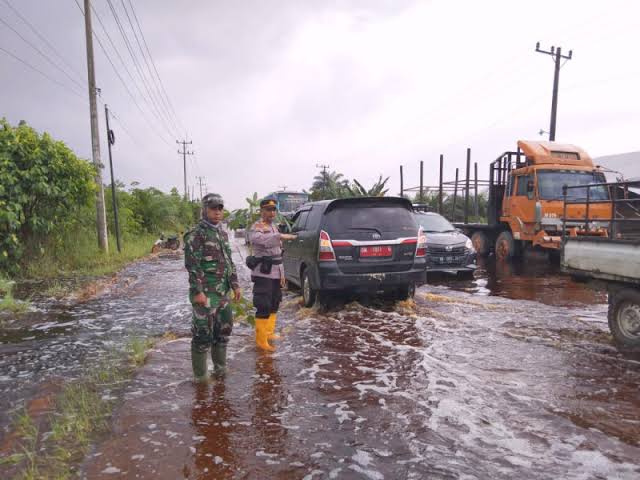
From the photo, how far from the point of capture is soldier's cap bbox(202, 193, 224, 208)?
4355 millimetres

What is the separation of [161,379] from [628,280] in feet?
16.8

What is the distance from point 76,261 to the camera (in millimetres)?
13273

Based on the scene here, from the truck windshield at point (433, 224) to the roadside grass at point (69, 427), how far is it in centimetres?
843

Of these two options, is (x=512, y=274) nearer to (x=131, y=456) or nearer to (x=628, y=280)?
(x=628, y=280)

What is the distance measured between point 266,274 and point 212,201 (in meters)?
1.50

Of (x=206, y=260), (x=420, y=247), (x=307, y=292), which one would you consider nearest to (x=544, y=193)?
(x=420, y=247)

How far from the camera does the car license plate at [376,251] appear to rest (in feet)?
22.9

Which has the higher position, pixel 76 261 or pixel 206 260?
pixel 206 260

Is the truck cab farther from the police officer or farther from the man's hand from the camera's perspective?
the man's hand

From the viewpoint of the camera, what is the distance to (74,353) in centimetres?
548

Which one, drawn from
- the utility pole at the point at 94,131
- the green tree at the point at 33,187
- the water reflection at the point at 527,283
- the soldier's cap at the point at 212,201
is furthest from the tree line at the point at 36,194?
the water reflection at the point at 527,283

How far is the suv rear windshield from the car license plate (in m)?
0.28

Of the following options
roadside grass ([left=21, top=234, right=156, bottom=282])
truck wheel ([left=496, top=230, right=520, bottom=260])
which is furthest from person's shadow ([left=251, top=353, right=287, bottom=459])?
truck wheel ([left=496, top=230, right=520, bottom=260])

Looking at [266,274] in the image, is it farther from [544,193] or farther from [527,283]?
[544,193]
